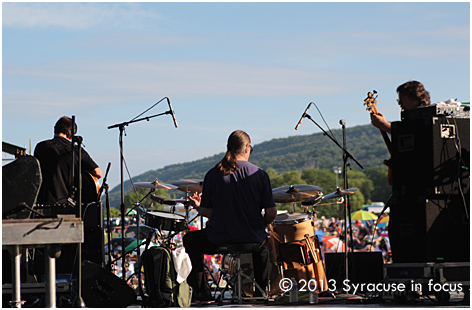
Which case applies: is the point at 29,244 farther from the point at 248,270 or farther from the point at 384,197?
the point at 384,197

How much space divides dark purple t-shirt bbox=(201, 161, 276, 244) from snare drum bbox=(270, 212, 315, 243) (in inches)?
50.5

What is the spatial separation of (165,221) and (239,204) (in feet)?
4.44

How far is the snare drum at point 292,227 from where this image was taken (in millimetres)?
7434

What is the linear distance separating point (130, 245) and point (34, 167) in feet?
49.7

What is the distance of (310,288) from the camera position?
7121 millimetres

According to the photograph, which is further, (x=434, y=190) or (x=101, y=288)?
(x=101, y=288)

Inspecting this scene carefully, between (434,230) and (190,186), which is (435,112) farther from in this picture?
(190,186)

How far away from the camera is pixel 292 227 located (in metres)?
7.45

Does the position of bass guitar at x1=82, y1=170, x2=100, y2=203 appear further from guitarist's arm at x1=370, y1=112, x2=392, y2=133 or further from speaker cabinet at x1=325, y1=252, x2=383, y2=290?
guitarist's arm at x1=370, y1=112, x2=392, y2=133

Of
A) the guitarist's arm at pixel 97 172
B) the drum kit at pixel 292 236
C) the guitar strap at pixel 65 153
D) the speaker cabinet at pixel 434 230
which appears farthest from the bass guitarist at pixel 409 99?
the guitar strap at pixel 65 153

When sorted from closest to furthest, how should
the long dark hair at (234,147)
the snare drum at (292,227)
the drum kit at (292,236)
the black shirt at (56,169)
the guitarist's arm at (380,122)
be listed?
the long dark hair at (234,147) → the guitarist's arm at (380,122) → the black shirt at (56,169) → the drum kit at (292,236) → the snare drum at (292,227)

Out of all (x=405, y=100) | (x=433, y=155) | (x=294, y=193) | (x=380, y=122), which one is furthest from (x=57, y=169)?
(x=433, y=155)

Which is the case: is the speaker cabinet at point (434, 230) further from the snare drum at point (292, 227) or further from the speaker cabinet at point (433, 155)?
the snare drum at point (292, 227)

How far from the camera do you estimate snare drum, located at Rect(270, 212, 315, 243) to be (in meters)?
7.43
